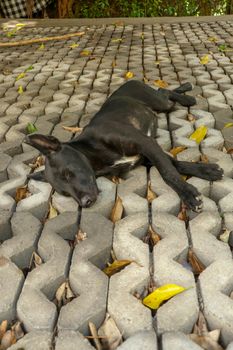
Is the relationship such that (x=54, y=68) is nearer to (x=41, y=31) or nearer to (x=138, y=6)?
(x=41, y=31)

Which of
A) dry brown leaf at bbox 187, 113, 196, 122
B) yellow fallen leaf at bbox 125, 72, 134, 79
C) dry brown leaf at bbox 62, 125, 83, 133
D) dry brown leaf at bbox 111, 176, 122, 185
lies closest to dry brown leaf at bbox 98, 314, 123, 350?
dry brown leaf at bbox 111, 176, 122, 185

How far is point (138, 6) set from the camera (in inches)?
512

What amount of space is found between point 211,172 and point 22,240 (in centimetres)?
148

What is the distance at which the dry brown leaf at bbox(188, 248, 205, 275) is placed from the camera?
8.21ft

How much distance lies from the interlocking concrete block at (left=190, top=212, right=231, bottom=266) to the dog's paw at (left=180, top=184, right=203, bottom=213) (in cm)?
6

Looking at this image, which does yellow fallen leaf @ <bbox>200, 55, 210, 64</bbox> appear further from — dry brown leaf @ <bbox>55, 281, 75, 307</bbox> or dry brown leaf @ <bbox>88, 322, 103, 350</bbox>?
dry brown leaf @ <bbox>88, 322, 103, 350</bbox>

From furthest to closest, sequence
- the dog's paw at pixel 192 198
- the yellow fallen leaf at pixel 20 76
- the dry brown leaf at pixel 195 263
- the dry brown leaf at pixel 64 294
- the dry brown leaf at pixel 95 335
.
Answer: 1. the yellow fallen leaf at pixel 20 76
2. the dog's paw at pixel 192 198
3. the dry brown leaf at pixel 195 263
4. the dry brown leaf at pixel 64 294
5. the dry brown leaf at pixel 95 335

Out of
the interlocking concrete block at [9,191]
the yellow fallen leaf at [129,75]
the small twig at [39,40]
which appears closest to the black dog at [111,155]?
the interlocking concrete block at [9,191]

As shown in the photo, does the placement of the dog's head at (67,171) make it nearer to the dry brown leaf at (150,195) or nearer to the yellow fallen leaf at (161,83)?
the dry brown leaf at (150,195)

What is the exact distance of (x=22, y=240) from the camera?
281 centimetres

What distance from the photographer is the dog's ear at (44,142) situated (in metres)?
3.00

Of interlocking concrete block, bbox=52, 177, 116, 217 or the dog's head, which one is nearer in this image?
the dog's head

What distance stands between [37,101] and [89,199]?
9.21 ft

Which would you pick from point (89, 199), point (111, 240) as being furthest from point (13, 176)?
point (111, 240)
